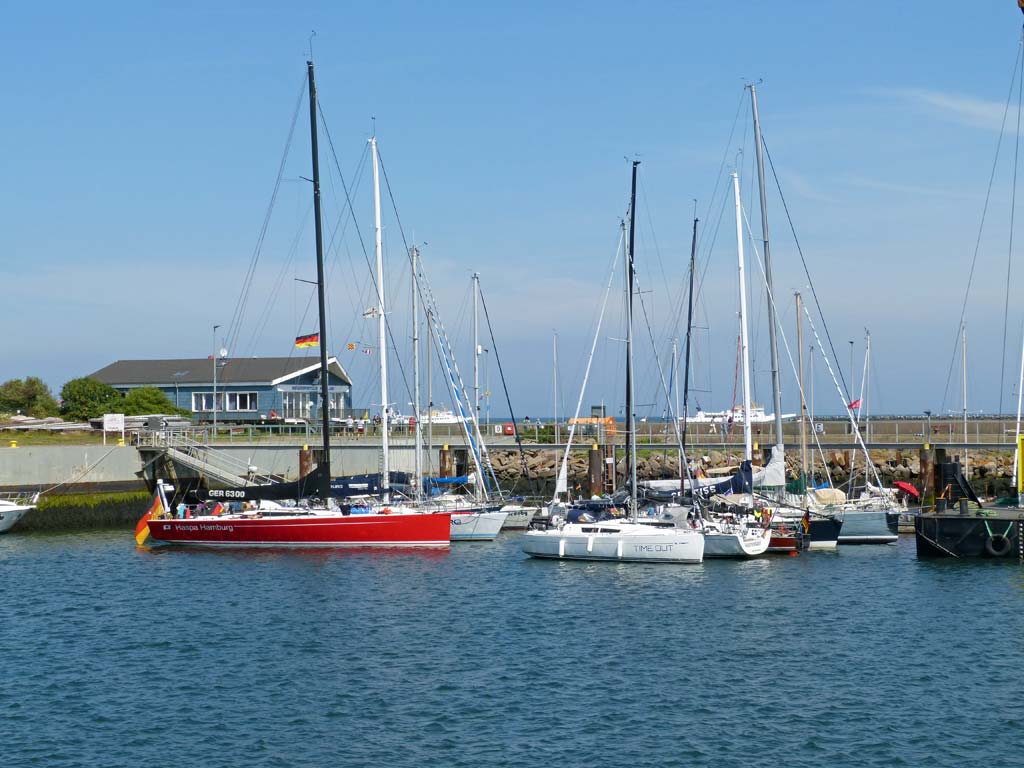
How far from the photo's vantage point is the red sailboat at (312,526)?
4509 cm

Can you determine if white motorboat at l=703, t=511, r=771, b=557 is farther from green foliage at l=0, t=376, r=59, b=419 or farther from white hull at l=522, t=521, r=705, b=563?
green foliage at l=0, t=376, r=59, b=419

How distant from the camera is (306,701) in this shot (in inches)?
956

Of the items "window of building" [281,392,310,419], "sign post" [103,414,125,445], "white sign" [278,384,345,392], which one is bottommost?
"sign post" [103,414,125,445]

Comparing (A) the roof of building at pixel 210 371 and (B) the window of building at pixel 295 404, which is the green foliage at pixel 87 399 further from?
(B) the window of building at pixel 295 404

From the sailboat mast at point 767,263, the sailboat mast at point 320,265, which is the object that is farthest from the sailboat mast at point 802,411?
the sailboat mast at point 320,265

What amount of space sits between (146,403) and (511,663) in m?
56.0

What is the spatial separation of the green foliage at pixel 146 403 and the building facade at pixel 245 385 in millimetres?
3209

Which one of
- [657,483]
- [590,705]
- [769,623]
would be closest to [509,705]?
[590,705]

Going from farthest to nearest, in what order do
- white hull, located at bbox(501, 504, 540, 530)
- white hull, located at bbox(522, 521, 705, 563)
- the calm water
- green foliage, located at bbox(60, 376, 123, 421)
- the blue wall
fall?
the blue wall → green foliage, located at bbox(60, 376, 123, 421) → white hull, located at bbox(501, 504, 540, 530) → white hull, located at bbox(522, 521, 705, 563) → the calm water

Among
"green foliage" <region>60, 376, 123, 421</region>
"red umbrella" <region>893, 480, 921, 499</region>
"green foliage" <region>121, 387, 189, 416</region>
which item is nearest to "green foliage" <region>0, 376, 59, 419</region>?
"green foliage" <region>60, 376, 123, 421</region>

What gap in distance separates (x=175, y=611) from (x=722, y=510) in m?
22.1

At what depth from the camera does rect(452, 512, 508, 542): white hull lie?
1909 inches

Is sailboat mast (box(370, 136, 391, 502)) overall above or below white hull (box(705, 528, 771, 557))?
above

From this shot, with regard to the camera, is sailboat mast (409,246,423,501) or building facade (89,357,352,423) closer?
sailboat mast (409,246,423,501)
